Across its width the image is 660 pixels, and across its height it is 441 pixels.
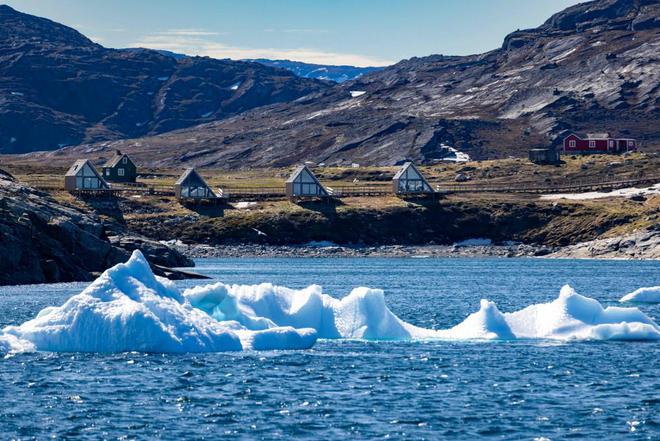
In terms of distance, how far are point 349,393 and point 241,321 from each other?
1065 centimetres

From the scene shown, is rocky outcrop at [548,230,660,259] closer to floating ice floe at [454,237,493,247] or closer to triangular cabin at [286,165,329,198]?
floating ice floe at [454,237,493,247]

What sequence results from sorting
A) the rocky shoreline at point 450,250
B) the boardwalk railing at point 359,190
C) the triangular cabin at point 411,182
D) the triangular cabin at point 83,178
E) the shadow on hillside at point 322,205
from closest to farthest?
the rocky shoreline at point 450,250
the triangular cabin at point 83,178
the shadow on hillside at point 322,205
the triangular cabin at point 411,182
the boardwalk railing at point 359,190

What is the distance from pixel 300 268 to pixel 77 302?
74.4 m

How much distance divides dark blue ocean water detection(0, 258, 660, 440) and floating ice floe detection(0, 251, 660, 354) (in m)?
0.64

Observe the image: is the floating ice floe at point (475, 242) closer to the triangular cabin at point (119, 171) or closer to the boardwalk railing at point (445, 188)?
the boardwalk railing at point (445, 188)

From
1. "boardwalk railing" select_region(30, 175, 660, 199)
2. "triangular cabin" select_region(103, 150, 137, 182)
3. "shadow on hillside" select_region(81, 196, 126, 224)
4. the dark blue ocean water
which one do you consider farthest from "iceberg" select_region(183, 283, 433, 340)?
"triangular cabin" select_region(103, 150, 137, 182)

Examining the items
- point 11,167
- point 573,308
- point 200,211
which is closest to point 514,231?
point 200,211

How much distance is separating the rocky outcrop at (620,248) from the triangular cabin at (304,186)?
37.6 meters

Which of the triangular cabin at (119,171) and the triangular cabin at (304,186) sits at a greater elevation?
the triangular cabin at (119,171)

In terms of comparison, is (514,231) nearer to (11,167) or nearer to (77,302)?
(11,167)

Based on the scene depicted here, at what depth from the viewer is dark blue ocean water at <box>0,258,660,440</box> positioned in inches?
1153

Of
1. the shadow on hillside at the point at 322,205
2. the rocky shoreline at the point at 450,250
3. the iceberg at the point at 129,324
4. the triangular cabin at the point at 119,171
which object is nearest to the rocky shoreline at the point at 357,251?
the rocky shoreline at the point at 450,250

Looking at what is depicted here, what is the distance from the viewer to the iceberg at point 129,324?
39250mm

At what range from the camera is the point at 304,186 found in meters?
161
